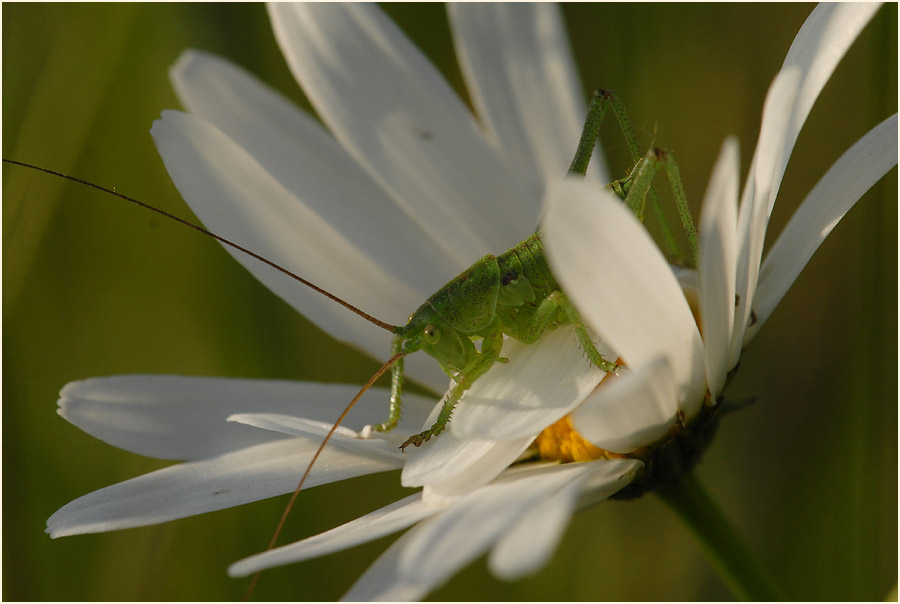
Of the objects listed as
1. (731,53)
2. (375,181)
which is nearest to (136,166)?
(375,181)

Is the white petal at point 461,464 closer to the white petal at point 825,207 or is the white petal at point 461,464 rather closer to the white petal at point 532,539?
the white petal at point 532,539

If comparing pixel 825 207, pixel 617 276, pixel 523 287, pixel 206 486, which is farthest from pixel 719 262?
pixel 206 486

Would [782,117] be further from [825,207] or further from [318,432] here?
[318,432]

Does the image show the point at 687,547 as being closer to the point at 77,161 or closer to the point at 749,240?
the point at 749,240

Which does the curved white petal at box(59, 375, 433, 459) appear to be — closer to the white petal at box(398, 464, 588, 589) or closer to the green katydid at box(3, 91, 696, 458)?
the green katydid at box(3, 91, 696, 458)

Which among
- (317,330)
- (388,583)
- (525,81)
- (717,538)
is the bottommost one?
(717,538)

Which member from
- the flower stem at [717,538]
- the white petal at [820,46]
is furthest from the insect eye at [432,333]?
the white petal at [820,46]
